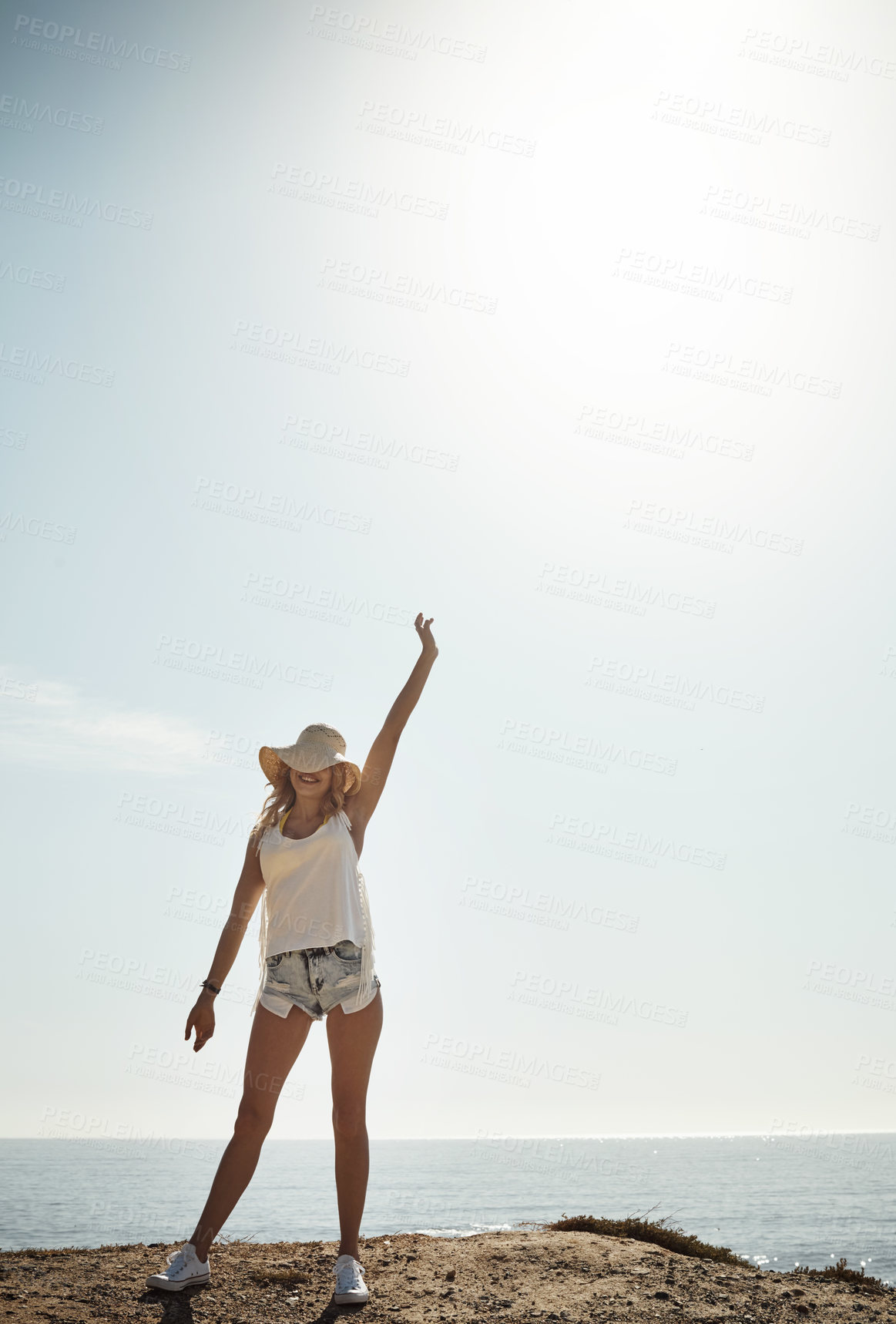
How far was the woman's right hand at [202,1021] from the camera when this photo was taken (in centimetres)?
439

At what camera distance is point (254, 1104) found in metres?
4.24

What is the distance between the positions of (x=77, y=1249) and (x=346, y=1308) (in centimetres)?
240

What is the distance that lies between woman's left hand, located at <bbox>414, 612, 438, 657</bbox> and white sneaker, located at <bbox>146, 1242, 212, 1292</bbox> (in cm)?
321

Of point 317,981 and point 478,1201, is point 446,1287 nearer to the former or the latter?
point 317,981

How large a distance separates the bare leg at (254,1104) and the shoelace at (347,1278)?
0.59 m

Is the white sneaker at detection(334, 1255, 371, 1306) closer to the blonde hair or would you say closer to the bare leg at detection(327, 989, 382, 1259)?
the bare leg at detection(327, 989, 382, 1259)

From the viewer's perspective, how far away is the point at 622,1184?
197 ft

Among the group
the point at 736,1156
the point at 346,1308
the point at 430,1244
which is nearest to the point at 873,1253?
the point at 430,1244

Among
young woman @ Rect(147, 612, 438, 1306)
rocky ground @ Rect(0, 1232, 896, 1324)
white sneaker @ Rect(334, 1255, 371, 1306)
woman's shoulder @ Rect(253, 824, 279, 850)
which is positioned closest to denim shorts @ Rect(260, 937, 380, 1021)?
young woman @ Rect(147, 612, 438, 1306)

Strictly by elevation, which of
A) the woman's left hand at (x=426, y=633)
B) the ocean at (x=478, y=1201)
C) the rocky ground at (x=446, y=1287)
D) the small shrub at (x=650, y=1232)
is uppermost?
the woman's left hand at (x=426, y=633)

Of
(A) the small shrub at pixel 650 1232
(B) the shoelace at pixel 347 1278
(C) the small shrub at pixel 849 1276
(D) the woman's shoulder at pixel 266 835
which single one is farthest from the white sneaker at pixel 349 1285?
(C) the small shrub at pixel 849 1276

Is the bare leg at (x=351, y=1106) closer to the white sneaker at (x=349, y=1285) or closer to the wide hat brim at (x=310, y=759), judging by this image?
the white sneaker at (x=349, y=1285)

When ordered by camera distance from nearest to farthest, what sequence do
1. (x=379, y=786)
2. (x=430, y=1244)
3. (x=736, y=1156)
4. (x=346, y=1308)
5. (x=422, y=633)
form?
(x=346, y=1308), (x=379, y=786), (x=422, y=633), (x=430, y=1244), (x=736, y=1156)

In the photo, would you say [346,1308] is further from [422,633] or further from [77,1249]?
[422,633]
